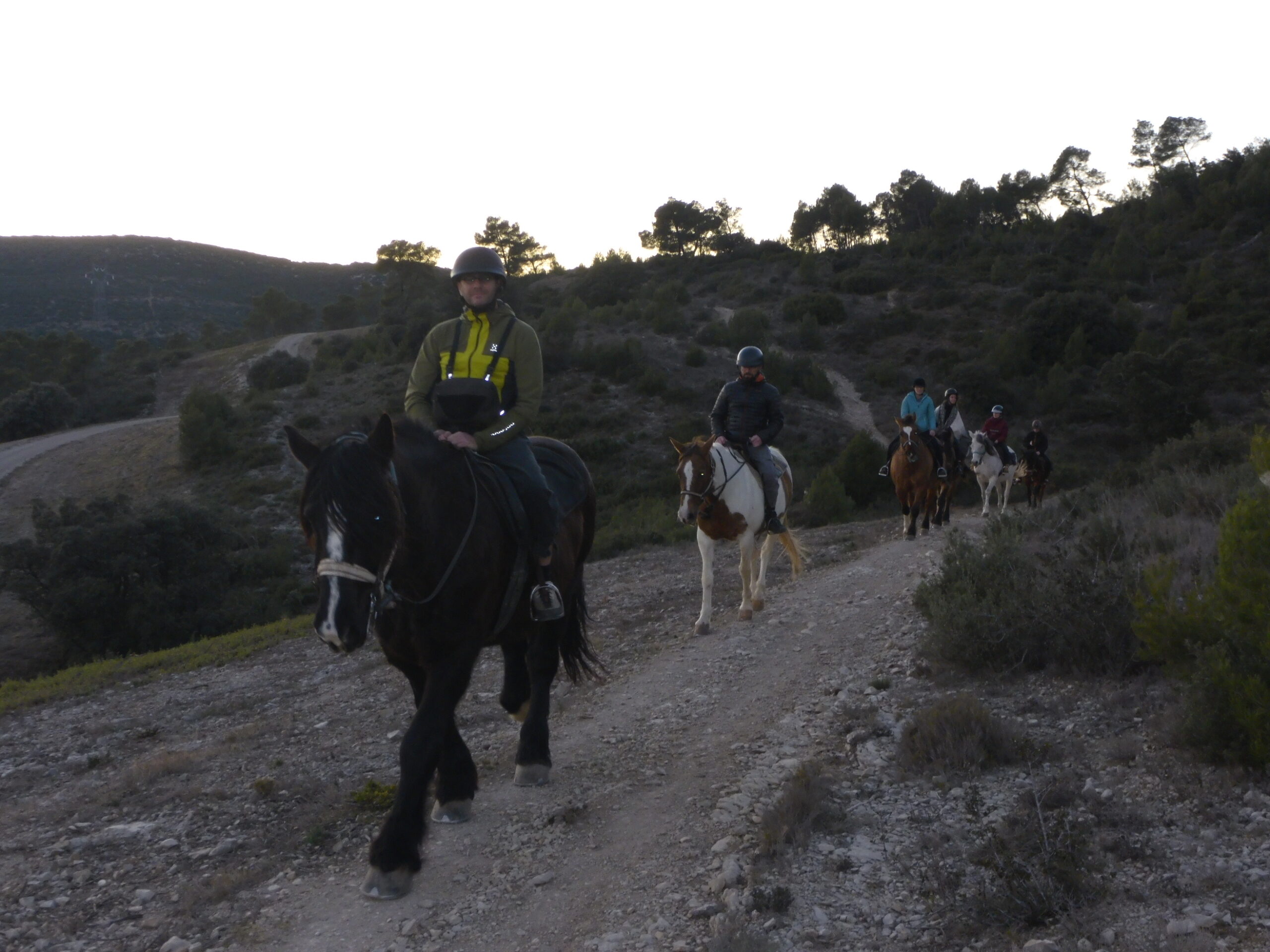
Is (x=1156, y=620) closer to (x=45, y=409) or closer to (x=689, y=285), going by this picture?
(x=45, y=409)

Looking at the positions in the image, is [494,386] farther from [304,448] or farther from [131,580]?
[131,580]

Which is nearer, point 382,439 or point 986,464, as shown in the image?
point 382,439

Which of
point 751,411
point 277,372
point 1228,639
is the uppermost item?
point 277,372

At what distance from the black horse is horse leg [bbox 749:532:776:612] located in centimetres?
504

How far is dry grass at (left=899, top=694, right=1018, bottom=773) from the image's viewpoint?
202 inches

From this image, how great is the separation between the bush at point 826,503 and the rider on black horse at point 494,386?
1655cm

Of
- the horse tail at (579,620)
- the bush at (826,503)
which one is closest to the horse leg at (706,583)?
the horse tail at (579,620)

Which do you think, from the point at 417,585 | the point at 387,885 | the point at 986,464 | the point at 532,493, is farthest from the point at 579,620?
the point at 986,464

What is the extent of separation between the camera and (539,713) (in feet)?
19.2

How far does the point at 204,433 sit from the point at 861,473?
882 inches

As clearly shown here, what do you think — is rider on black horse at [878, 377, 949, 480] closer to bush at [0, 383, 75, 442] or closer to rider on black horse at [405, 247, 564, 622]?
rider on black horse at [405, 247, 564, 622]

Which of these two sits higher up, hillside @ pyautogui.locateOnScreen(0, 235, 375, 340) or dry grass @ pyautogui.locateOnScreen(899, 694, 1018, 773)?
hillside @ pyautogui.locateOnScreen(0, 235, 375, 340)

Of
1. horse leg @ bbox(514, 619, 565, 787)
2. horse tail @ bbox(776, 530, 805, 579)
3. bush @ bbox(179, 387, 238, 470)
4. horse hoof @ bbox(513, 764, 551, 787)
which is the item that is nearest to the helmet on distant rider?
horse leg @ bbox(514, 619, 565, 787)

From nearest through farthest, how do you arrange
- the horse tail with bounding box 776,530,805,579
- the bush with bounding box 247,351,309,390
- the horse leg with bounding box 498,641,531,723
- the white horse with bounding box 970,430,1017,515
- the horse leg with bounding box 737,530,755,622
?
1. the horse leg with bounding box 498,641,531,723
2. the horse leg with bounding box 737,530,755,622
3. the horse tail with bounding box 776,530,805,579
4. the white horse with bounding box 970,430,1017,515
5. the bush with bounding box 247,351,309,390
